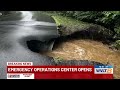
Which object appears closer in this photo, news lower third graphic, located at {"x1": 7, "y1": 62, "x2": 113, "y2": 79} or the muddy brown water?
news lower third graphic, located at {"x1": 7, "y1": 62, "x2": 113, "y2": 79}

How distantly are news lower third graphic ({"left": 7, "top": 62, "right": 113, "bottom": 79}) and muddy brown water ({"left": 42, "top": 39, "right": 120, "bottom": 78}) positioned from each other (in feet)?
0.74

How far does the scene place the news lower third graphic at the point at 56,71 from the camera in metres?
4.60

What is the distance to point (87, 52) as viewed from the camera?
5023mm

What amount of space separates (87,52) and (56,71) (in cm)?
78

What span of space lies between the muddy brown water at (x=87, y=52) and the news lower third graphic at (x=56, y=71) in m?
0.23

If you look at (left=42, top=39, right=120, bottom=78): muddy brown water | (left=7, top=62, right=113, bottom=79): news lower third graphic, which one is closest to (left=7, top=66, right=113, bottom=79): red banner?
(left=7, top=62, right=113, bottom=79): news lower third graphic

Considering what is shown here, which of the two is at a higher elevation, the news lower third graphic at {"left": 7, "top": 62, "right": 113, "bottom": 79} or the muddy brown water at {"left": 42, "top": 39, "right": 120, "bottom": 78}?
the muddy brown water at {"left": 42, "top": 39, "right": 120, "bottom": 78}

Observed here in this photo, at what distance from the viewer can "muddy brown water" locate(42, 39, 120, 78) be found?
481 centimetres

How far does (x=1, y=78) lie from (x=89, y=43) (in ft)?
5.83

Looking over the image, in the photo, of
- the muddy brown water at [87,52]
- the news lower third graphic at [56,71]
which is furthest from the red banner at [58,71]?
the muddy brown water at [87,52]

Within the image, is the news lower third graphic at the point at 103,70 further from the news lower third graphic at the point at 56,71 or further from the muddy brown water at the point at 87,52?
the muddy brown water at the point at 87,52

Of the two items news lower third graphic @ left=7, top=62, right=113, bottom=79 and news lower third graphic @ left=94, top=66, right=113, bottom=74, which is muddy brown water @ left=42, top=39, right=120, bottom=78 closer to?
news lower third graphic @ left=94, top=66, right=113, bottom=74
